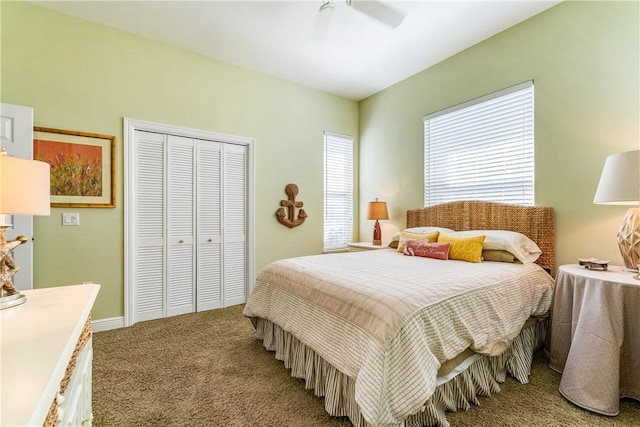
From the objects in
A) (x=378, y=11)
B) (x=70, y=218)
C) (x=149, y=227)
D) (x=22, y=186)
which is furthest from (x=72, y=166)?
(x=378, y=11)

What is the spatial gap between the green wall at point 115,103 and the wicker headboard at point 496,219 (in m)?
1.84

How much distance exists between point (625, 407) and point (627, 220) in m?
1.17

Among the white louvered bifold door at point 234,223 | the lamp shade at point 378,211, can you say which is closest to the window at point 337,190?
the lamp shade at point 378,211

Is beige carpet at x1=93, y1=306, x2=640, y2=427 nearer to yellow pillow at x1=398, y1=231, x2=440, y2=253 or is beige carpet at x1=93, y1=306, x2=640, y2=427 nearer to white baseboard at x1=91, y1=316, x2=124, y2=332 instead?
white baseboard at x1=91, y1=316, x2=124, y2=332

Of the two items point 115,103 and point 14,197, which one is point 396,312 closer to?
point 14,197

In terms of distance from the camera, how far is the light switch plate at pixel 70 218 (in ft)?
8.73

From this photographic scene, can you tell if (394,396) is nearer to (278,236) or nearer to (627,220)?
(627,220)

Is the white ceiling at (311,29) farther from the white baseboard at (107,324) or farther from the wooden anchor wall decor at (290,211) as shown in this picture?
the white baseboard at (107,324)

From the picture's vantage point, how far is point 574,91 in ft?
8.04

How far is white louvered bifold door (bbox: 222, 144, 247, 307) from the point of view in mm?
3580

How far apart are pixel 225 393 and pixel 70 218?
2193 millimetres

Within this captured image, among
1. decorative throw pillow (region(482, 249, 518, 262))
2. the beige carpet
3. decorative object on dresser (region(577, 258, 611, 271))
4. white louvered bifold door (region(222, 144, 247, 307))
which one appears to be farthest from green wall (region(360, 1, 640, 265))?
white louvered bifold door (region(222, 144, 247, 307))

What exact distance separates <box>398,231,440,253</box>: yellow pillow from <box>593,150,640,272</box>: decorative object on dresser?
1.26 metres

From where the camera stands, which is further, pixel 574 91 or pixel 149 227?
pixel 149 227
